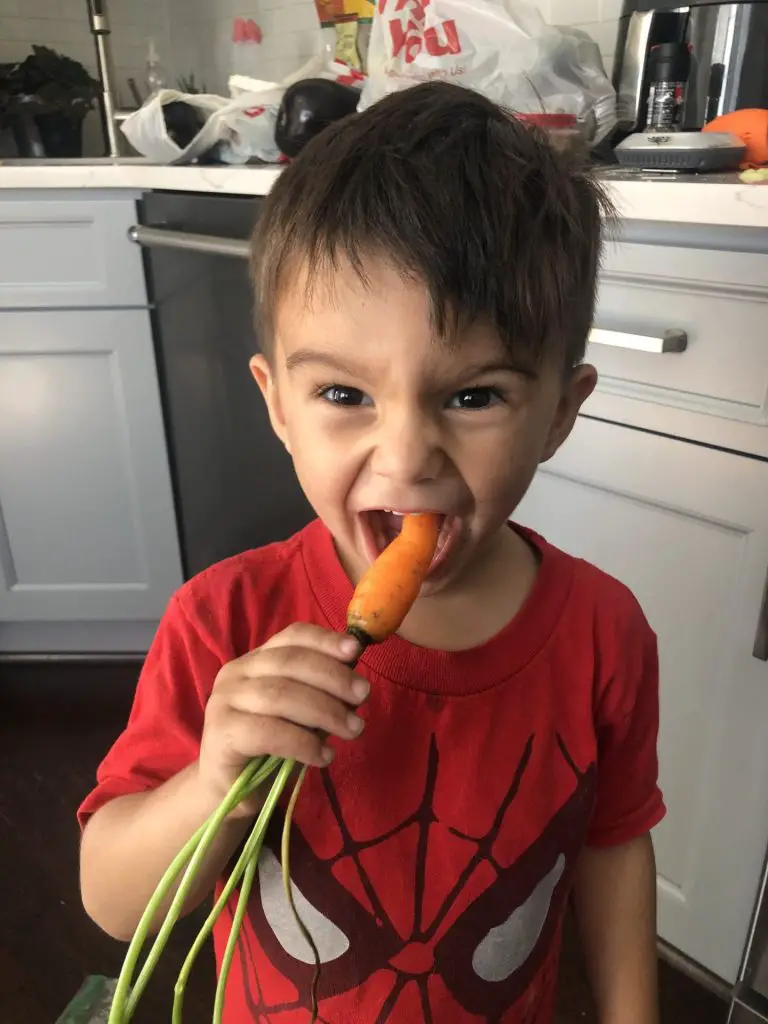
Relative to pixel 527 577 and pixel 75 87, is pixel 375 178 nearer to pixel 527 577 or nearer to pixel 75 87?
pixel 527 577

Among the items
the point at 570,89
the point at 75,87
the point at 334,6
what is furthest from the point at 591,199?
the point at 75,87

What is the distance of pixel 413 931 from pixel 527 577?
0.82 feet

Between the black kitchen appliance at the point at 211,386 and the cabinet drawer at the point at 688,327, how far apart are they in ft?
1.95

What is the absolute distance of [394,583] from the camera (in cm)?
45

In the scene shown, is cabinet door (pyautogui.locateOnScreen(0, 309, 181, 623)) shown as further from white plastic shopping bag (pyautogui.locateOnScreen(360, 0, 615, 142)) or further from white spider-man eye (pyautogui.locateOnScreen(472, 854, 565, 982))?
white spider-man eye (pyautogui.locateOnScreen(472, 854, 565, 982))

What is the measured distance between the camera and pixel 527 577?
2.04ft

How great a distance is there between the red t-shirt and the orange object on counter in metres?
0.64

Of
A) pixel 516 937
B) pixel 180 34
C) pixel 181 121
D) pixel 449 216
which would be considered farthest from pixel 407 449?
pixel 180 34

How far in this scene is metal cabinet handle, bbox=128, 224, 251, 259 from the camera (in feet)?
4.03

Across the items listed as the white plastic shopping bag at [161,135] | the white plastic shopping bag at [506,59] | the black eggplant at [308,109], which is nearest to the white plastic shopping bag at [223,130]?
the white plastic shopping bag at [161,135]

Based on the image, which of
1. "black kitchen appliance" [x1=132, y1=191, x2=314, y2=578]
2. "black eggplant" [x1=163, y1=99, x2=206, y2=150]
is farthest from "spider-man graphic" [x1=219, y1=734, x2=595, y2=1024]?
"black eggplant" [x1=163, y1=99, x2=206, y2=150]

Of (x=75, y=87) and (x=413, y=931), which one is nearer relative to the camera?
(x=413, y=931)

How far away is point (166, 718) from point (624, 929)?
40 centimetres

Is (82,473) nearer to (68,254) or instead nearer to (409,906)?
(68,254)
